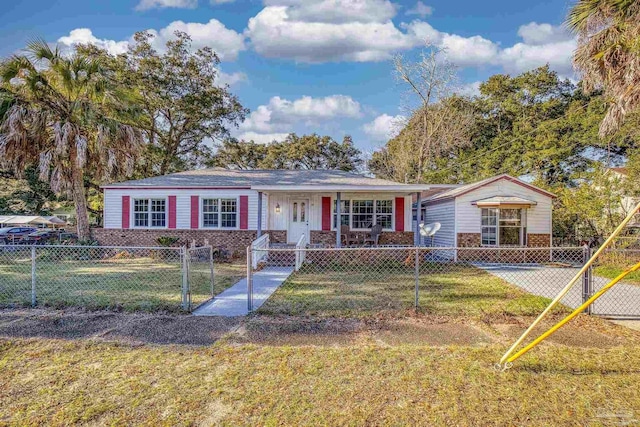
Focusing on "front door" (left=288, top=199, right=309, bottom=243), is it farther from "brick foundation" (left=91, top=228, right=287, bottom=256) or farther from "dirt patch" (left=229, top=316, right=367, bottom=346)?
"dirt patch" (left=229, top=316, right=367, bottom=346)

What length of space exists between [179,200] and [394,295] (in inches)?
444

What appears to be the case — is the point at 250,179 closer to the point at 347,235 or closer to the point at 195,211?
the point at 195,211

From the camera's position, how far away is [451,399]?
307 centimetres

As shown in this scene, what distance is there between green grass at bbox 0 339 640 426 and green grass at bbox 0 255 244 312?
219 cm

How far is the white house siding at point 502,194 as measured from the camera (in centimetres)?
1382

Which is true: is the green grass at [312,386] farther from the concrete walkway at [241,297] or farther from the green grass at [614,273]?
the green grass at [614,273]

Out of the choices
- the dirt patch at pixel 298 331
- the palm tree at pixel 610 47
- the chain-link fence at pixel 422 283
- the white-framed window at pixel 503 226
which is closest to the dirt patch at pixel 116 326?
the dirt patch at pixel 298 331

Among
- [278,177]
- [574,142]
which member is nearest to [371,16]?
[278,177]

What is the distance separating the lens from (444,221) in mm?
15164

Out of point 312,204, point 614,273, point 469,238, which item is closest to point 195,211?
point 312,204

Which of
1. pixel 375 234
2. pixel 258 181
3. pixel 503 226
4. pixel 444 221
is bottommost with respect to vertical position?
pixel 375 234

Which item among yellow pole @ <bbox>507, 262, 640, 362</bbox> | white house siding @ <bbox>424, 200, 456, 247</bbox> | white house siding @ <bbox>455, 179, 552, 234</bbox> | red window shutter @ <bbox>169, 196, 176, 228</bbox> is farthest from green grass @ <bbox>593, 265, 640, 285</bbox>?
red window shutter @ <bbox>169, 196, 176, 228</bbox>

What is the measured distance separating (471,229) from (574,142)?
17983 millimetres

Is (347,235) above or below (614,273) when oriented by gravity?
above
